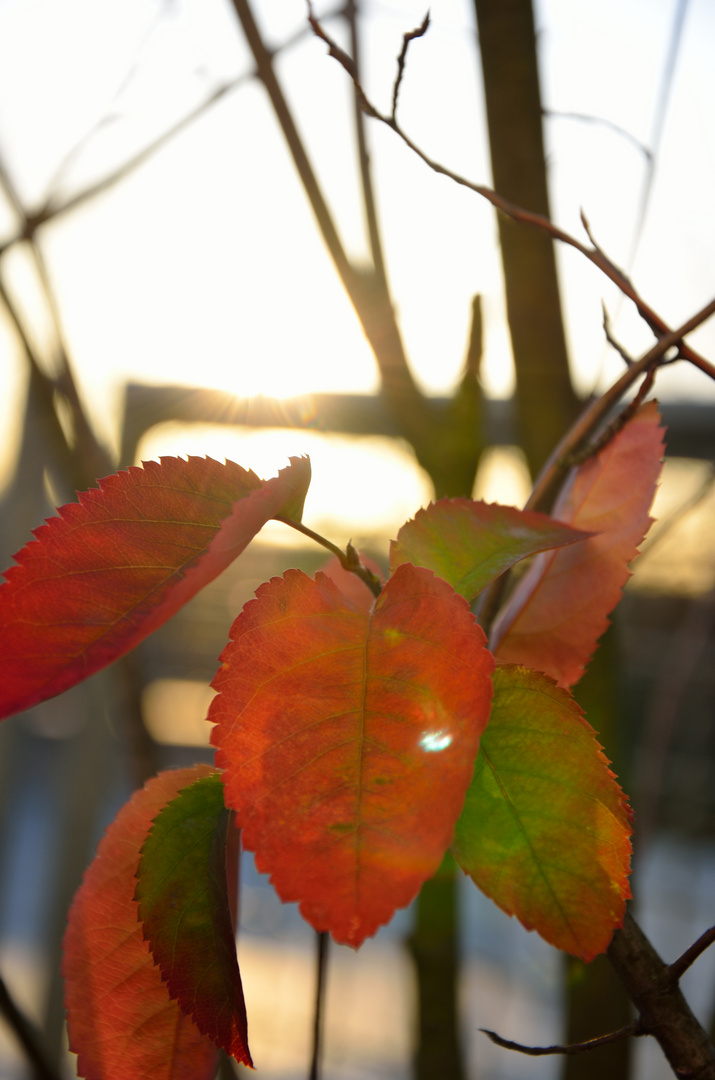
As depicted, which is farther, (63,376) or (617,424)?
(63,376)

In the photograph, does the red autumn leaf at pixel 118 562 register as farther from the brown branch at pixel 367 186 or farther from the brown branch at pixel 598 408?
the brown branch at pixel 367 186

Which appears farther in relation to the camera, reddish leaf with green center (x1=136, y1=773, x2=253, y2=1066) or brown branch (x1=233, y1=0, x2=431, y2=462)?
brown branch (x1=233, y1=0, x2=431, y2=462)

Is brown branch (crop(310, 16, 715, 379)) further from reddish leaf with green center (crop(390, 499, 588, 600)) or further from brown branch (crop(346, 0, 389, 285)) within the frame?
brown branch (crop(346, 0, 389, 285))

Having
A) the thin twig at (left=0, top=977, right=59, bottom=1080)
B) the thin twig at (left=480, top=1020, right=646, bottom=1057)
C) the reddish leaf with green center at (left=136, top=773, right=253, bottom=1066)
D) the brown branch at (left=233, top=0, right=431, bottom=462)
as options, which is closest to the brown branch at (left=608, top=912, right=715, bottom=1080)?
the thin twig at (left=480, top=1020, right=646, bottom=1057)

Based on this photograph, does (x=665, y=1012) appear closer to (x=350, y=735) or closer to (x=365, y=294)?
(x=350, y=735)

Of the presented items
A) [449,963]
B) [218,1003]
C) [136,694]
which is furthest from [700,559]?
[218,1003]

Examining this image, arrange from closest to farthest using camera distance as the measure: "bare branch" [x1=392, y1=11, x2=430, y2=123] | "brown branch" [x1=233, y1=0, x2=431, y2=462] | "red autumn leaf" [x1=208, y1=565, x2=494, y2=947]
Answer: "red autumn leaf" [x1=208, y1=565, x2=494, y2=947]
"bare branch" [x1=392, y1=11, x2=430, y2=123]
"brown branch" [x1=233, y1=0, x2=431, y2=462]

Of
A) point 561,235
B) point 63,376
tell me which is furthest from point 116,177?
point 561,235

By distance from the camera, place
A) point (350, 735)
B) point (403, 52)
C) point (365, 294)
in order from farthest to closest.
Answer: point (365, 294), point (403, 52), point (350, 735)

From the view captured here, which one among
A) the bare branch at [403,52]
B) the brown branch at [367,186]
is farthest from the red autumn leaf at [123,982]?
the brown branch at [367,186]
